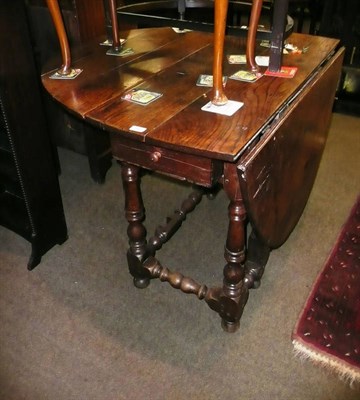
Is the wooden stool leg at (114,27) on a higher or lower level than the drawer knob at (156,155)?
higher

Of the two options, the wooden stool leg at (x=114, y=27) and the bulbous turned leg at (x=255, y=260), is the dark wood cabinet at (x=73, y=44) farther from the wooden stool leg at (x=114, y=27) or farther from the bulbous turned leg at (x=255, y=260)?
the bulbous turned leg at (x=255, y=260)

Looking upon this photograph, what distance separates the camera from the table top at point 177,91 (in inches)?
39.8

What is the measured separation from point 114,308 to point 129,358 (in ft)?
0.72

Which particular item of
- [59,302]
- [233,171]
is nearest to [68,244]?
[59,302]

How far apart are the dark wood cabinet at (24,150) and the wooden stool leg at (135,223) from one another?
43 centimetres

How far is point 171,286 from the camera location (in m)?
1.57

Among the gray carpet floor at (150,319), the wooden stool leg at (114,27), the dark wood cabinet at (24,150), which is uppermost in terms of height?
the wooden stool leg at (114,27)

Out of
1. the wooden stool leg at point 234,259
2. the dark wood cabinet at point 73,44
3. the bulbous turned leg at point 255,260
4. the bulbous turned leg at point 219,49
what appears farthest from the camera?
the dark wood cabinet at point 73,44

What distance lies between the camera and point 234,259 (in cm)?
127

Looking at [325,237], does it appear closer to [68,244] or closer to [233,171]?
[233,171]

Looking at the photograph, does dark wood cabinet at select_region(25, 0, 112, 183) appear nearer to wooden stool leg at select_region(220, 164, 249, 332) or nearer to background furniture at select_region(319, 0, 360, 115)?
wooden stool leg at select_region(220, 164, 249, 332)

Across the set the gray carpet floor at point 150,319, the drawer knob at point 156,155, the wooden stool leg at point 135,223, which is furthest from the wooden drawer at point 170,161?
the gray carpet floor at point 150,319

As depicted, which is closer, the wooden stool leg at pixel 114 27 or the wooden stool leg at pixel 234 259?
the wooden stool leg at pixel 234 259

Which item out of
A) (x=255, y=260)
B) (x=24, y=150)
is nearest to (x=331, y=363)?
(x=255, y=260)
